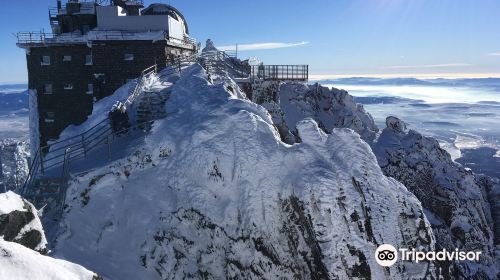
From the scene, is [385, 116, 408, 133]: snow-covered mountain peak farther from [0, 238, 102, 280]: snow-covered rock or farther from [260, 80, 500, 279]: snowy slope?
[0, 238, 102, 280]: snow-covered rock

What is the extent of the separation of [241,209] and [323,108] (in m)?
27.7

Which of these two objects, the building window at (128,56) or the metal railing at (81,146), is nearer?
the metal railing at (81,146)

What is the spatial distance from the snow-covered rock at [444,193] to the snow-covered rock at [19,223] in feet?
75.8

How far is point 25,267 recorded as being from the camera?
7.86 metres

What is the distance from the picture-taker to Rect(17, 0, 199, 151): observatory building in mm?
34000

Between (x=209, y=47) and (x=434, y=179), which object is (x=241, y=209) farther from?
(x=209, y=47)

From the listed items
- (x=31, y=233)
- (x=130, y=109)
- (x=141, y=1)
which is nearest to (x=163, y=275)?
(x=31, y=233)

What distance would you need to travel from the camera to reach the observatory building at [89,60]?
3400 cm

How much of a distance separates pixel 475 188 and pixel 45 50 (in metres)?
38.8

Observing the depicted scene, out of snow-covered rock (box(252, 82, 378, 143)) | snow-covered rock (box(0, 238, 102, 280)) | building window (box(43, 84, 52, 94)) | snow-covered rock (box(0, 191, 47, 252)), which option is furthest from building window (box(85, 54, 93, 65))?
snow-covered rock (box(0, 238, 102, 280))

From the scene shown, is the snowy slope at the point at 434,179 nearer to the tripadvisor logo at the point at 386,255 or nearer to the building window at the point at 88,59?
the tripadvisor logo at the point at 386,255

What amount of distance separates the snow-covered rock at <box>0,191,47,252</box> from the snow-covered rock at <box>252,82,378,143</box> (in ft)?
89.7

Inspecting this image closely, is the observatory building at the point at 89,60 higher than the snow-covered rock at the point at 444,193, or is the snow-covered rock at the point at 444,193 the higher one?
the observatory building at the point at 89,60

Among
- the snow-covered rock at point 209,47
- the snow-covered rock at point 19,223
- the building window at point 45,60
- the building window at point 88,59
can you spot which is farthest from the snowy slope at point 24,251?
the snow-covered rock at point 209,47
